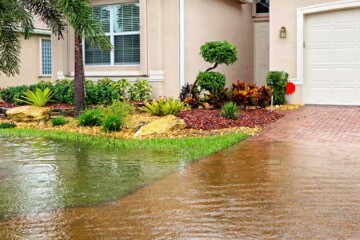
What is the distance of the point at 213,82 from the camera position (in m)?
14.9

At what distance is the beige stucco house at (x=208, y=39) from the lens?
53.3 ft

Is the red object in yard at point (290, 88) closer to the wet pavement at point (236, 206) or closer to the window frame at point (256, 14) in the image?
the window frame at point (256, 14)

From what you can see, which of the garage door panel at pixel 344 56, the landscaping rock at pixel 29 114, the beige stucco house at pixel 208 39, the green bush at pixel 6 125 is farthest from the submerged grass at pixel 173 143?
the garage door panel at pixel 344 56

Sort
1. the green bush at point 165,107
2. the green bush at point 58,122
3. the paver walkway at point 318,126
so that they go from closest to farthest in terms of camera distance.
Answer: the paver walkway at point 318,126 < the green bush at point 165,107 < the green bush at point 58,122

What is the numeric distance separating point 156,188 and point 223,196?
38.7 inches

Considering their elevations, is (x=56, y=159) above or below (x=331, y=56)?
below

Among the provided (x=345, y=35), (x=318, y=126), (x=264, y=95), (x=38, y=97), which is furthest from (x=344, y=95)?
(x=38, y=97)

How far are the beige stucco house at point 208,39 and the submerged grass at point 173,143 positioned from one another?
485 centimetres

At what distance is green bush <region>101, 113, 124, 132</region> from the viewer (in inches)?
508

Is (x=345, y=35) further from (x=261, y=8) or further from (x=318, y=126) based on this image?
(x=261, y=8)

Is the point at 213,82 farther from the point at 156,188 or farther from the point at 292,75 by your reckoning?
the point at 156,188

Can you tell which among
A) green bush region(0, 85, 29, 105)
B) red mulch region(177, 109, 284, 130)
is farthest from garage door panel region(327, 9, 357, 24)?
green bush region(0, 85, 29, 105)

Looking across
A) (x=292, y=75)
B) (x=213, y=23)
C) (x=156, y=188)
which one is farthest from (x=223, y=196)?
(x=213, y=23)

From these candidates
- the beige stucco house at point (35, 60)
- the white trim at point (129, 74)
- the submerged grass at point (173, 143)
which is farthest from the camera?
the beige stucco house at point (35, 60)
